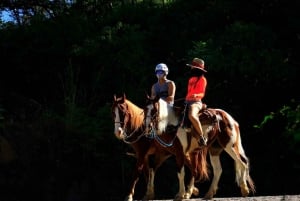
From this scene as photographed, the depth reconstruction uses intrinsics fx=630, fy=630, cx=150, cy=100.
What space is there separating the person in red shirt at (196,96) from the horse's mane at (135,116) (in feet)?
2.49

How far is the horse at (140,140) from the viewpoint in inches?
360

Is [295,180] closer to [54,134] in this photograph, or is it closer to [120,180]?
[120,180]

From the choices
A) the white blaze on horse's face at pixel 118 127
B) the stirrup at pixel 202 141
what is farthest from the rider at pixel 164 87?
the white blaze on horse's face at pixel 118 127

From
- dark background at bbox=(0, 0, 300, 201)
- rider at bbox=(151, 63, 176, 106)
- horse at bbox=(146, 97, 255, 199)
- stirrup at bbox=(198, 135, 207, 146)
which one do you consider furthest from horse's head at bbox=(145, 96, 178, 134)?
dark background at bbox=(0, 0, 300, 201)

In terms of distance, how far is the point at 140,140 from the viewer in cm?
971

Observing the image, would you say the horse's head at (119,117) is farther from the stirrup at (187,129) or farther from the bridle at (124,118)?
the stirrup at (187,129)

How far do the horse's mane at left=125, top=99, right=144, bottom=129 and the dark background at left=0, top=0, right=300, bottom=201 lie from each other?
6.33 meters

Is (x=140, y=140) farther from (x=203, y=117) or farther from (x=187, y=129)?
(x=203, y=117)

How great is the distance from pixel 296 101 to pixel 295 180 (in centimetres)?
210

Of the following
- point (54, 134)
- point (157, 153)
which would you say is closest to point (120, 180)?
point (54, 134)

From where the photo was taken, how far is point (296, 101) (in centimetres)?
1606

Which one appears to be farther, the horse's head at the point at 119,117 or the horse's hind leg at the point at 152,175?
the horse's hind leg at the point at 152,175

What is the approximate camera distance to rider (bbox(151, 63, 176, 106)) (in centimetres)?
1008

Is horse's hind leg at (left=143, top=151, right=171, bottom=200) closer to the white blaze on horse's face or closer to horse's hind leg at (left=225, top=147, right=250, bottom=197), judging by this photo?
horse's hind leg at (left=225, top=147, right=250, bottom=197)
